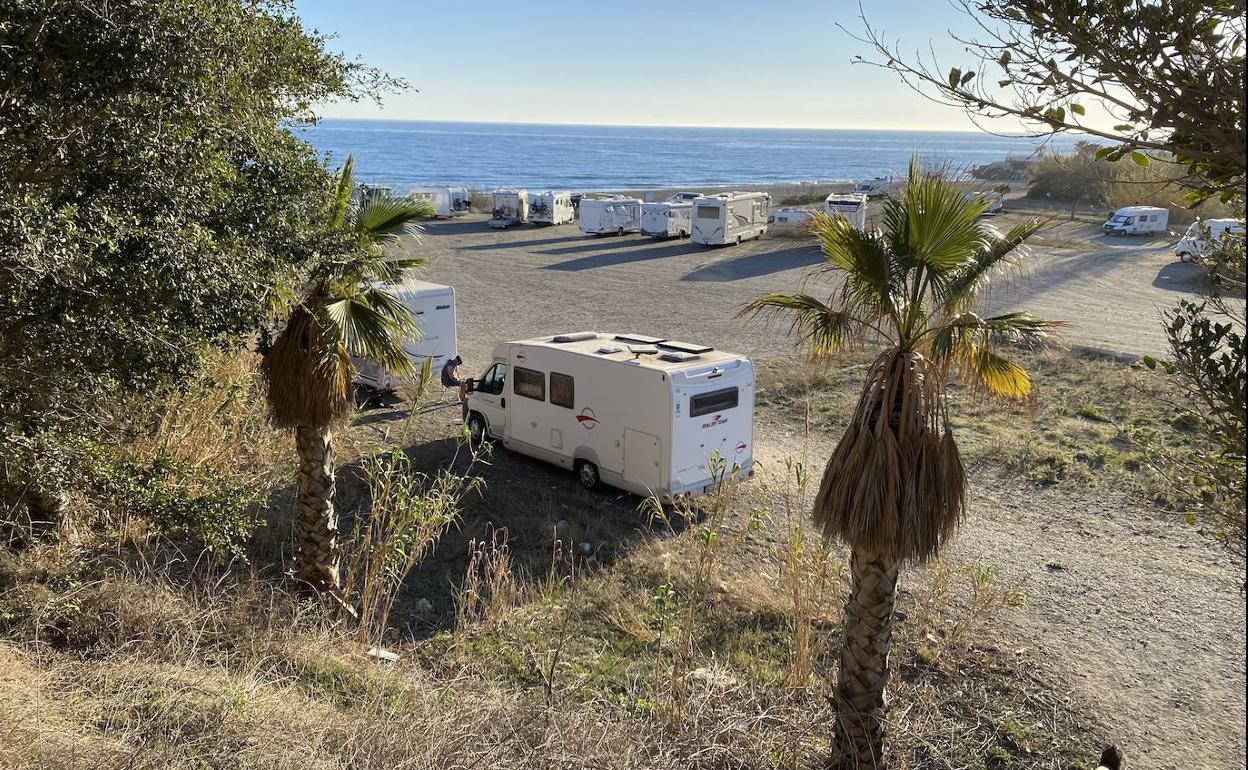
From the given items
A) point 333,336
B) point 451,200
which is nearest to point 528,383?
point 333,336

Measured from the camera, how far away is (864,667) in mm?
6391

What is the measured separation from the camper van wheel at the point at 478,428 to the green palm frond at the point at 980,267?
34.6ft

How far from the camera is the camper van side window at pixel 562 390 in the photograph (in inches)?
530

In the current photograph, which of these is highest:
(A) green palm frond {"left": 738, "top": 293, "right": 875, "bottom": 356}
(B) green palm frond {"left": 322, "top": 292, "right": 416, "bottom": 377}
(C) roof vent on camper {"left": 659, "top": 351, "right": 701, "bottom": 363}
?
(A) green palm frond {"left": 738, "top": 293, "right": 875, "bottom": 356}

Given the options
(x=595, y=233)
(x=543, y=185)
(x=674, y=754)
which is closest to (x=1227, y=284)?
(x=674, y=754)

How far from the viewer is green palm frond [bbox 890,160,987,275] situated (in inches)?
231

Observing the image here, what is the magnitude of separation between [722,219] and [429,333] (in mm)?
25051

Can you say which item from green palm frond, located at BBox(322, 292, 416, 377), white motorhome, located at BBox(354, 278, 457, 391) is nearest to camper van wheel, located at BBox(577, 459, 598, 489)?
green palm frond, located at BBox(322, 292, 416, 377)

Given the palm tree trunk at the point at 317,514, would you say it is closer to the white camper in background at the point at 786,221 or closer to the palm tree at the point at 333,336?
the palm tree at the point at 333,336

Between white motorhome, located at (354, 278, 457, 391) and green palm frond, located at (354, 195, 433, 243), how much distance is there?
26.9 ft

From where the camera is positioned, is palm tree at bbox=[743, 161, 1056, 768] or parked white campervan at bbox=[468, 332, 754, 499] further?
parked white campervan at bbox=[468, 332, 754, 499]

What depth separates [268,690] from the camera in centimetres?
655

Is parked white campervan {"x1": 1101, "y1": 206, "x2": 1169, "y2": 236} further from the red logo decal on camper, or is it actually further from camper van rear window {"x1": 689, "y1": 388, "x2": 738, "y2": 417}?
the red logo decal on camper

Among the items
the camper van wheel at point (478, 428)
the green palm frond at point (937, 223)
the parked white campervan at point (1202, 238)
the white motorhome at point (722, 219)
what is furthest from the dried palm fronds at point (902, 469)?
the white motorhome at point (722, 219)
